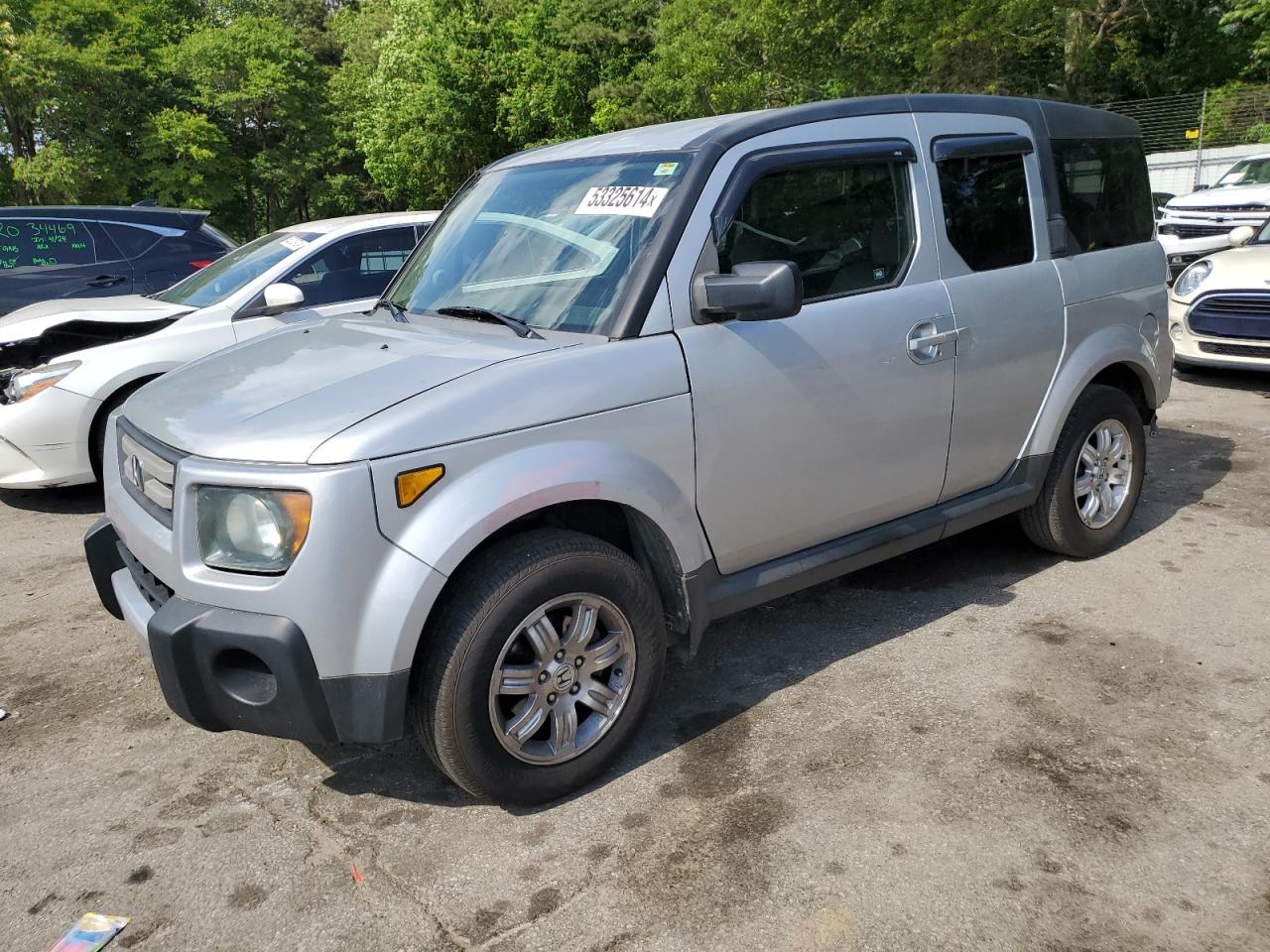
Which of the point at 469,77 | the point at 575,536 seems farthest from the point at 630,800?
the point at 469,77

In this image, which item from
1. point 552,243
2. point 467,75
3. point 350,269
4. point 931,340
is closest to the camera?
point 552,243

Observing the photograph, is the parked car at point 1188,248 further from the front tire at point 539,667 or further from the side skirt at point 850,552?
the front tire at point 539,667

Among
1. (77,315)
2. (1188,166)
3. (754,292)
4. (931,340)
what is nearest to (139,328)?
(77,315)

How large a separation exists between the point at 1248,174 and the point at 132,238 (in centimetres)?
1615

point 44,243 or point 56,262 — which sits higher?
point 44,243

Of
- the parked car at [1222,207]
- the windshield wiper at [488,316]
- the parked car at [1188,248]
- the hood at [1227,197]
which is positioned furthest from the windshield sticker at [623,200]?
the hood at [1227,197]

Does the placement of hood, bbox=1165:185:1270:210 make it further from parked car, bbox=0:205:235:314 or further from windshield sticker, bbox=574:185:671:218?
windshield sticker, bbox=574:185:671:218

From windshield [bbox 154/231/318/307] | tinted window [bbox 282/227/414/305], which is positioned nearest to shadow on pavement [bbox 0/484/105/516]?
windshield [bbox 154/231/318/307]

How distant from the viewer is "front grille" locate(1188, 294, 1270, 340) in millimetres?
8055

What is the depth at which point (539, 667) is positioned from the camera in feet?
9.78

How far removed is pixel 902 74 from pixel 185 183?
25.7 meters

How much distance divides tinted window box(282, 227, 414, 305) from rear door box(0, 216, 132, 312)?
2.95m

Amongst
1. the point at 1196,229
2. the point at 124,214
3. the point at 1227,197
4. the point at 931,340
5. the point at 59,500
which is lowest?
the point at 1196,229

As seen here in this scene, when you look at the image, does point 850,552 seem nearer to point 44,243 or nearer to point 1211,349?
point 1211,349
